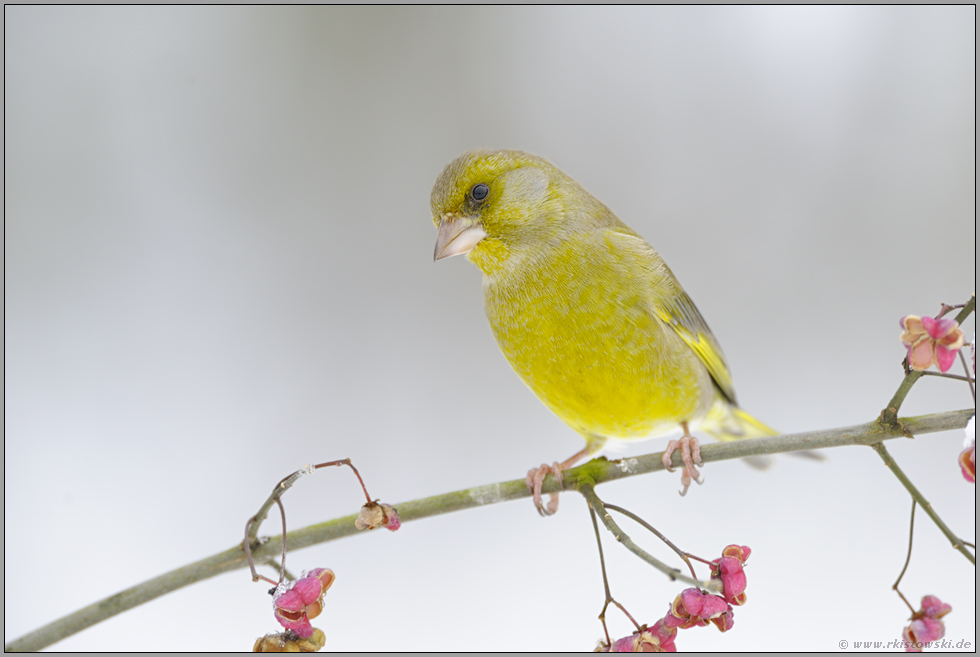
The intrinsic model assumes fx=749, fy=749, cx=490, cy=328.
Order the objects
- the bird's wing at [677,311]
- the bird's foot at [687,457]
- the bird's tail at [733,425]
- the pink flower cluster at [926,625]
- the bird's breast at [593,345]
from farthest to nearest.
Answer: the bird's tail at [733,425], the bird's wing at [677,311], the bird's breast at [593,345], the bird's foot at [687,457], the pink flower cluster at [926,625]

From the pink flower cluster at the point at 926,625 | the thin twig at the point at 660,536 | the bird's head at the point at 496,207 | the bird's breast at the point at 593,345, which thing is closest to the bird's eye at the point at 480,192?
the bird's head at the point at 496,207

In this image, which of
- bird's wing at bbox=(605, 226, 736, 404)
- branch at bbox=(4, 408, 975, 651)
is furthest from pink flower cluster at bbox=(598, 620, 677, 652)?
bird's wing at bbox=(605, 226, 736, 404)

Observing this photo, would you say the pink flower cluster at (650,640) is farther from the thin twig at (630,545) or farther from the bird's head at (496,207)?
the bird's head at (496,207)

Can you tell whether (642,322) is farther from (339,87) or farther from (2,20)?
(339,87)

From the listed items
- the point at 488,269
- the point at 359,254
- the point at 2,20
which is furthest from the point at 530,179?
the point at 359,254

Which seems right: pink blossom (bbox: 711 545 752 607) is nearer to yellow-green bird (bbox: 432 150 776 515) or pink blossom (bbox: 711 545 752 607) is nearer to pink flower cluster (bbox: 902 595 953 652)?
pink flower cluster (bbox: 902 595 953 652)

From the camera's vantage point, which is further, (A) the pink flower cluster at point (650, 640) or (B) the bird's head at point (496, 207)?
(B) the bird's head at point (496, 207)

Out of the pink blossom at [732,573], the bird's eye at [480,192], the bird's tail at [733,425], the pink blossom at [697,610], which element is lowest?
the bird's tail at [733,425]
